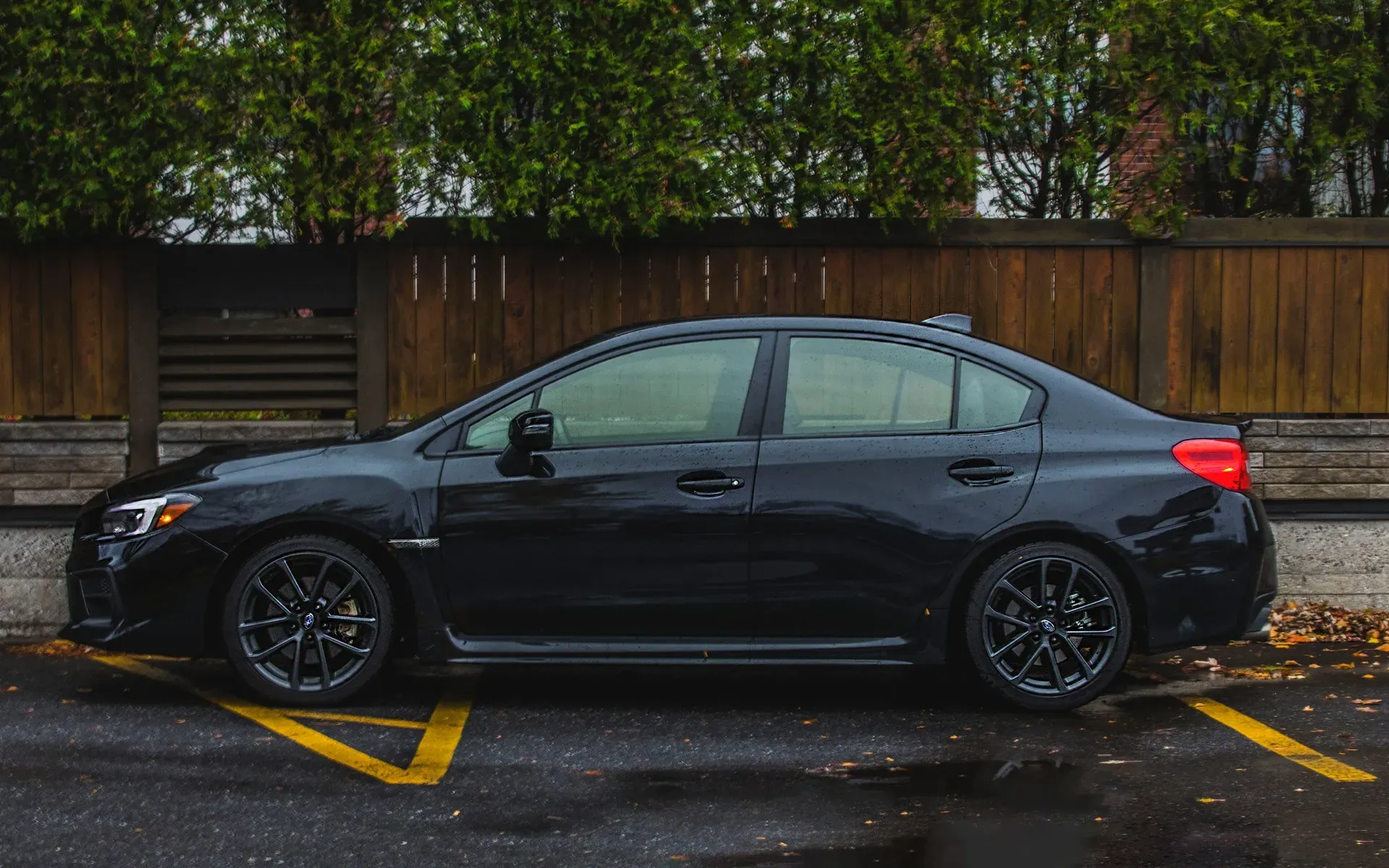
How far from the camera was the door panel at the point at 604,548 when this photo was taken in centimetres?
644

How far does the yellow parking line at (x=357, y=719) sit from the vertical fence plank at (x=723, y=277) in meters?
3.61

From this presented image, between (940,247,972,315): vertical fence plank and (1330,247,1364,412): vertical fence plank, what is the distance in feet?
6.66

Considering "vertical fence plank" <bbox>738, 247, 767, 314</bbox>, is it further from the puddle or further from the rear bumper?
the puddle

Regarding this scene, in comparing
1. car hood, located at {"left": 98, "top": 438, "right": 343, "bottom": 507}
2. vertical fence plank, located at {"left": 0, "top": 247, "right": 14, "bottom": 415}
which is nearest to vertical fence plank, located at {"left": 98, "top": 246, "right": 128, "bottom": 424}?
vertical fence plank, located at {"left": 0, "top": 247, "right": 14, "bottom": 415}

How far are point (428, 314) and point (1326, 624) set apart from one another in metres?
5.41

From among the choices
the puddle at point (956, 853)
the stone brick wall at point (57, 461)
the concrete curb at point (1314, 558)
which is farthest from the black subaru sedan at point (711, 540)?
the stone brick wall at point (57, 461)

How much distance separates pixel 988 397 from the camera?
6648mm

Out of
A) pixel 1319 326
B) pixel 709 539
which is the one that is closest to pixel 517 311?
pixel 709 539

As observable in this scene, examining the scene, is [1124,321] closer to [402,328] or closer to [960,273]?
[960,273]

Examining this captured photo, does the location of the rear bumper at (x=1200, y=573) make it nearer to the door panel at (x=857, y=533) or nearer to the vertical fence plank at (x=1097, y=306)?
the door panel at (x=857, y=533)

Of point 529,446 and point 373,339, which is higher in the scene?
point 373,339

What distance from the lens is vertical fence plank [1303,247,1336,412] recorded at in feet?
30.5

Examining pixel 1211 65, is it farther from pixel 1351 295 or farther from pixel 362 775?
pixel 362 775

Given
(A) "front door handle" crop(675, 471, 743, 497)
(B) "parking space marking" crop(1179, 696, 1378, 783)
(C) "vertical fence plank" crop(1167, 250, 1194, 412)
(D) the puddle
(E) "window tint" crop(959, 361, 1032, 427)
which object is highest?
(C) "vertical fence plank" crop(1167, 250, 1194, 412)
